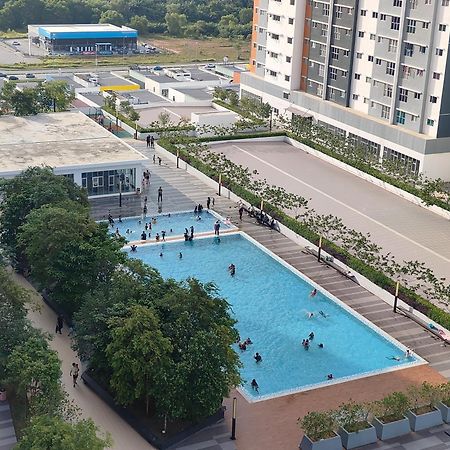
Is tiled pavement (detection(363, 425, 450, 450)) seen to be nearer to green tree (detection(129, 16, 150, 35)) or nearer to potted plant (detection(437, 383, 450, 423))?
potted plant (detection(437, 383, 450, 423))

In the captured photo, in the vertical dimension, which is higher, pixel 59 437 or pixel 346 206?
pixel 59 437

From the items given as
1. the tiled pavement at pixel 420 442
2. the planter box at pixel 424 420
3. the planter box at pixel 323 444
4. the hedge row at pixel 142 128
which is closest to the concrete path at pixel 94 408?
the planter box at pixel 323 444

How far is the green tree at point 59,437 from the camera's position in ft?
62.0

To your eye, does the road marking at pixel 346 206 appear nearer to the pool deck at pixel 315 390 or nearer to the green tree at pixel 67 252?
the pool deck at pixel 315 390

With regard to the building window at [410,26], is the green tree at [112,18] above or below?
below

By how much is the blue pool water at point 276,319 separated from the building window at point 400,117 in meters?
16.8

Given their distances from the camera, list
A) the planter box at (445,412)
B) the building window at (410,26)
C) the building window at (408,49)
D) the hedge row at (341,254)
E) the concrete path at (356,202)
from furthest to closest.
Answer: the building window at (408,49), the building window at (410,26), the concrete path at (356,202), the hedge row at (341,254), the planter box at (445,412)

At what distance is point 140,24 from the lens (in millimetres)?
115875

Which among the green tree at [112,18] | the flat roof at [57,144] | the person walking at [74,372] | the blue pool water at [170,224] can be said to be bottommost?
the person walking at [74,372]

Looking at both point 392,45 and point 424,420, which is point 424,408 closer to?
point 424,420

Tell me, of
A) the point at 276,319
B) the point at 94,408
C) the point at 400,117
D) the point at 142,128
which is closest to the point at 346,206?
the point at 400,117

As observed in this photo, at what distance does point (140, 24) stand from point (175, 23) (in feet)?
17.0

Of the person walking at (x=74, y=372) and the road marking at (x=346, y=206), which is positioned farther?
the road marking at (x=346, y=206)

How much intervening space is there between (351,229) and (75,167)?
49.5 feet
